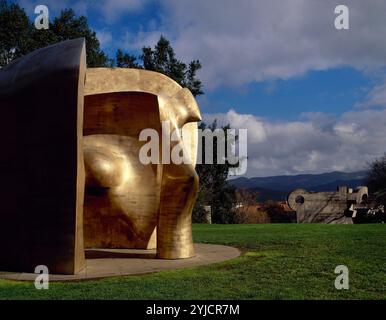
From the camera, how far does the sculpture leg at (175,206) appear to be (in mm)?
11594

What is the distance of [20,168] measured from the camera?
33.4 feet

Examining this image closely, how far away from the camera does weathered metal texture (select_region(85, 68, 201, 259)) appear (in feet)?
42.2

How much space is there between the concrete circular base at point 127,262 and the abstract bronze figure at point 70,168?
327 millimetres

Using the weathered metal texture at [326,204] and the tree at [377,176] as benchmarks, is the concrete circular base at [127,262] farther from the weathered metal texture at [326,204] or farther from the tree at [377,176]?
the tree at [377,176]

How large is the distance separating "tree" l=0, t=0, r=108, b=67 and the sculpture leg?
2731cm

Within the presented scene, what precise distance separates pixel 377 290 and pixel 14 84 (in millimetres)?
8747

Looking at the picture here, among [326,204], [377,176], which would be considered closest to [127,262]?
[326,204]

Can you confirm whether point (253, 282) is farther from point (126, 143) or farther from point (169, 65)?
point (169, 65)

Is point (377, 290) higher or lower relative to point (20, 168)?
lower

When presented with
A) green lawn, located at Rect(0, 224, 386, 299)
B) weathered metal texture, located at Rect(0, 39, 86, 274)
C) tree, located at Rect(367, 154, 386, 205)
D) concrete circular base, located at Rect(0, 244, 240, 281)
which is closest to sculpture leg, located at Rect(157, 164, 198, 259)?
concrete circular base, located at Rect(0, 244, 240, 281)

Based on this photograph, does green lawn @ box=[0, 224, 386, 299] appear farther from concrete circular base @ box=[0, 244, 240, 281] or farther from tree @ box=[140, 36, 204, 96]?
tree @ box=[140, 36, 204, 96]

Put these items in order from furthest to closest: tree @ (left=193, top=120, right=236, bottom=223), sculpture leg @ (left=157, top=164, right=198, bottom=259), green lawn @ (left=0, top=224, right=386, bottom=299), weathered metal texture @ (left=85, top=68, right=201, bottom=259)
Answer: tree @ (left=193, top=120, right=236, bottom=223) → weathered metal texture @ (left=85, top=68, right=201, bottom=259) → sculpture leg @ (left=157, top=164, right=198, bottom=259) → green lawn @ (left=0, top=224, right=386, bottom=299)
